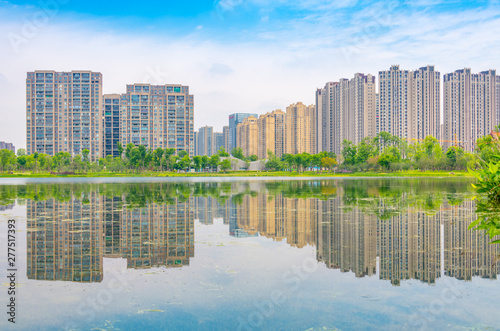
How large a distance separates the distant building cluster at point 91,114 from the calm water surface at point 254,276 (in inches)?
6611

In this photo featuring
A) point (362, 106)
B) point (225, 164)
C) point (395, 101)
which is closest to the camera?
point (225, 164)

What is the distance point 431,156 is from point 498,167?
10488cm

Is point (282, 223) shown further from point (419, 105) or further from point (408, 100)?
point (419, 105)

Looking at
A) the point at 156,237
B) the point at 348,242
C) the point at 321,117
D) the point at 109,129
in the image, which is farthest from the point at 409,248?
the point at 109,129

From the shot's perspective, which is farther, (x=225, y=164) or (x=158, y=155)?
(x=225, y=164)

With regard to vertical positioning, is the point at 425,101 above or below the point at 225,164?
above

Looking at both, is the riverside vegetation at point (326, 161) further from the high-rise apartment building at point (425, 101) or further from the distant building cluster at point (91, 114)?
the high-rise apartment building at point (425, 101)

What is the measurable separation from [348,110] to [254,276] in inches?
6791

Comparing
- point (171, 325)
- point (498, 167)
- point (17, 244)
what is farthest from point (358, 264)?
point (17, 244)

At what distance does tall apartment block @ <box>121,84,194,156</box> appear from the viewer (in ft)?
583

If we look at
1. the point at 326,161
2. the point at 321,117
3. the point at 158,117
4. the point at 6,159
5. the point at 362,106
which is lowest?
the point at 326,161

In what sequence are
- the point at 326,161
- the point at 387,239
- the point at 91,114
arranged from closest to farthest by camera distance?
the point at 387,239
the point at 326,161
the point at 91,114

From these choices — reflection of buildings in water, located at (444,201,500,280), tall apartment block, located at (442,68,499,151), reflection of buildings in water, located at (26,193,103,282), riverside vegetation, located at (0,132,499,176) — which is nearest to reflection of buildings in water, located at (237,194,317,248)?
reflection of buildings in water, located at (444,201,500,280)

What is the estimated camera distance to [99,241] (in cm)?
1212
